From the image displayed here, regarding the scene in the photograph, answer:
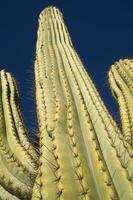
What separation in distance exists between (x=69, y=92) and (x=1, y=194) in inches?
45.9

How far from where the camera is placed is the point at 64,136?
10.9 ft

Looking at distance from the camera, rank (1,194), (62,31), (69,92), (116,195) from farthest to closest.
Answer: (62,31) → (1,194) → (69,92) → (116,195)

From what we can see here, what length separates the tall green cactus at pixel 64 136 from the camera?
2857 millimetres

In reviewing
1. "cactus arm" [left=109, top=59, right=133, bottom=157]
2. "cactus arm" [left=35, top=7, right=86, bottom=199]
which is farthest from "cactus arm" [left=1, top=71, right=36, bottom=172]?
"cactus arm" [left=109, top=59, right=133, bottom=157]

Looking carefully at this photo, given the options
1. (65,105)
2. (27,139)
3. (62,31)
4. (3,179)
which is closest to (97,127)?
(65,105)

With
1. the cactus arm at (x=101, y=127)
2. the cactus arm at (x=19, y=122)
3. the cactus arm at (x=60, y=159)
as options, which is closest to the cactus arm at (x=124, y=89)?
the cactus arm at (x=101, y=127)

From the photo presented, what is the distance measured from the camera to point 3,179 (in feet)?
14.6

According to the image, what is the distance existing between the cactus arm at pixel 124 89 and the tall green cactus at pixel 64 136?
0.04ft

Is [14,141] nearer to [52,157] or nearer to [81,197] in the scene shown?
[52,157]

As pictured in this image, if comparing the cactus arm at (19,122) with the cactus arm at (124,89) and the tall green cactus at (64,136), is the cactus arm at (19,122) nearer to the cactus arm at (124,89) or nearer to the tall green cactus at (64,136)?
the tall green cactus at (64,136)

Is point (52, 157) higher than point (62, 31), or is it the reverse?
point (62, 31)

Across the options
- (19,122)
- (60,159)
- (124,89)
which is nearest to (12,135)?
(19,122)

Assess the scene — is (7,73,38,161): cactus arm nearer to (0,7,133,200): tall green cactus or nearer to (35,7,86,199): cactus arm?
(0,7,133,200): tall green cactus

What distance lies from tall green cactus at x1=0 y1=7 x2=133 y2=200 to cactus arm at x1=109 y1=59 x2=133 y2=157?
0.04 ft
